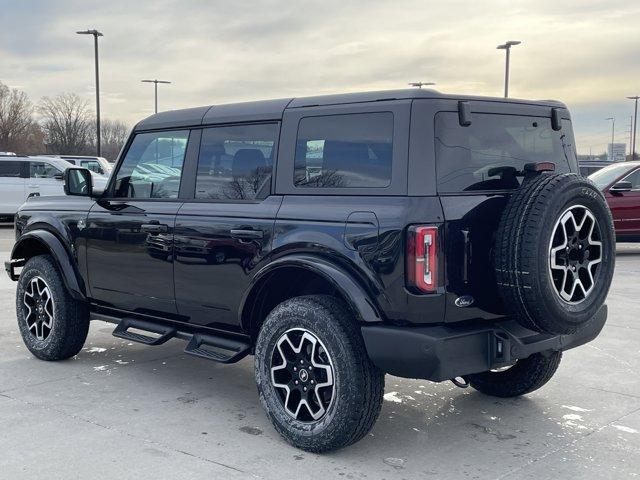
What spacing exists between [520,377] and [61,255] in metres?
3.31

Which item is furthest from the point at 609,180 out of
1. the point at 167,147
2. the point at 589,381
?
the point at 167,147

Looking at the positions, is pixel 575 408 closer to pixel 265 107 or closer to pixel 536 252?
pixel 536 252

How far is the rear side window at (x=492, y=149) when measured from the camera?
12.7 ft

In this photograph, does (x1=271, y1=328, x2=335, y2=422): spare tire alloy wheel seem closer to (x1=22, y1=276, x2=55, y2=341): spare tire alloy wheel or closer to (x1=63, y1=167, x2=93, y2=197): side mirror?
(x1=63, y1=167, x2=93, y2=197): side mirror

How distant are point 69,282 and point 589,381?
373cm

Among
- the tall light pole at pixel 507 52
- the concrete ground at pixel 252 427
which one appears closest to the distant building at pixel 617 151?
the tall light pole at pixel 507 52

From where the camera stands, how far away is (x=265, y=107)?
15.1 ft

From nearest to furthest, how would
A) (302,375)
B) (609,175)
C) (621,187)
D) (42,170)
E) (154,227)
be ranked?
(302,375) < (154,227) < (621,187) < (609,175) < (42,170)

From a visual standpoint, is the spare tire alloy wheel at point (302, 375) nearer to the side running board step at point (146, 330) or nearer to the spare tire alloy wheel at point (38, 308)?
the side running board step at point (146, 330)

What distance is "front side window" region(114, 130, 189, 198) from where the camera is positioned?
506 cm

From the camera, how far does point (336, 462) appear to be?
12.8ft

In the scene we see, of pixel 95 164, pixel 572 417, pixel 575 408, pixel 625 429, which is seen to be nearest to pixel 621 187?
pixel 575 408

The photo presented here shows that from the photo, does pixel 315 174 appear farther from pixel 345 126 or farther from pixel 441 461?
pixel 441 461

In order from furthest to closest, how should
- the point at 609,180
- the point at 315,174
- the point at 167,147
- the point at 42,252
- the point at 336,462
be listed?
the point at 609,180 < the point at 42,252 < the point at 167,147 < the point at 315,174 < the point at 336,462
